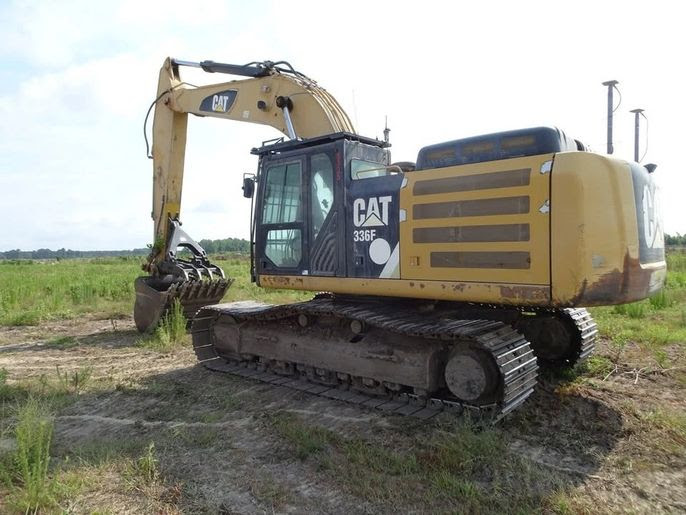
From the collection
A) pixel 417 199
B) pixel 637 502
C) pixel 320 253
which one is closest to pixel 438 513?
pixel 637 502

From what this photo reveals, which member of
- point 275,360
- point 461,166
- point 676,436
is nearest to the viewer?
point 676,436

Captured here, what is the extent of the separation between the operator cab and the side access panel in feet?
0.94

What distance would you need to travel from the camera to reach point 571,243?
13.8 feet

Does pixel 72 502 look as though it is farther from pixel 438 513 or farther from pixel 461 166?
pixel 461 166

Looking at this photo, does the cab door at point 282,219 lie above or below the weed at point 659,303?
above

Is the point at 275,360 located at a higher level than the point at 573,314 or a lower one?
lower

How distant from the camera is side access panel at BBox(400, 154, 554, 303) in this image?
14.5 ft

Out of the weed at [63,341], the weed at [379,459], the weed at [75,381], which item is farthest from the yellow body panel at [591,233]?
the weed at [63,341]

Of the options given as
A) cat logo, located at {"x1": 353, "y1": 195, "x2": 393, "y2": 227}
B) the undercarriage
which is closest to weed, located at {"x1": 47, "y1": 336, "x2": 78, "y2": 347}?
the undercarriage

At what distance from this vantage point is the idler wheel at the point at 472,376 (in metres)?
4.71

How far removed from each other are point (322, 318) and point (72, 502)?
3.19 meters

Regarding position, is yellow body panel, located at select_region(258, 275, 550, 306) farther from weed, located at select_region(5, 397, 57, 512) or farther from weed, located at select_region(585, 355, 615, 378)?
weed, located at select_region(5, 397, 57, 512)

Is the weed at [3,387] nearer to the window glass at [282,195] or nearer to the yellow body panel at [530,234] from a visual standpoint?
the window glass at [282,195]

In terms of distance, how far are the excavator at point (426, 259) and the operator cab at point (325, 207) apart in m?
0.02
